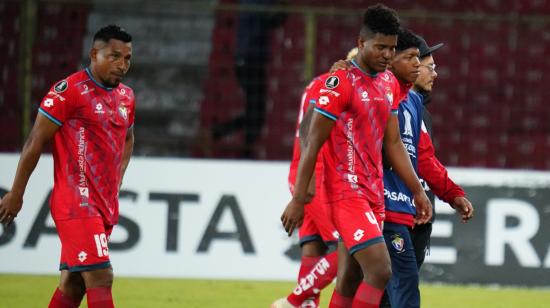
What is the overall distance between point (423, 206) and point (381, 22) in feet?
3.41

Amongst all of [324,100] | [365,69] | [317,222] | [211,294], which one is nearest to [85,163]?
[324,100]

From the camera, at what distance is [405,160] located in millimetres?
6379

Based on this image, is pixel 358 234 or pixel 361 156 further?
pixel 361 156

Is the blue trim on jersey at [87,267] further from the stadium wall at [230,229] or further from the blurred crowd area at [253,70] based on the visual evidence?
the blurred crowd area at [253,70]

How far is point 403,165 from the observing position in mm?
6367

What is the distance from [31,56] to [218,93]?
1.96 metres

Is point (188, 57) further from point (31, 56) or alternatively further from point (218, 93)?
point (31, 56)

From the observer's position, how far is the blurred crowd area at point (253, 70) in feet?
38.3

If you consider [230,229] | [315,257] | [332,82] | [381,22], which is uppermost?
[381,22]

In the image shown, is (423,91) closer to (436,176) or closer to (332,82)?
(436,176)

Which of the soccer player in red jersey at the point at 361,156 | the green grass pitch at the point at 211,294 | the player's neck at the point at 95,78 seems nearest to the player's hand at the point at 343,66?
the soccer player in red jersey at the point at 361,156

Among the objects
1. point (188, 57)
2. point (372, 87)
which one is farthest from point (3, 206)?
point (188, 57)

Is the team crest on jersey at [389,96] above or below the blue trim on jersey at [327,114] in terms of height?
above

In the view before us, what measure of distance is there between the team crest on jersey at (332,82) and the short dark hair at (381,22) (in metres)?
0.30
